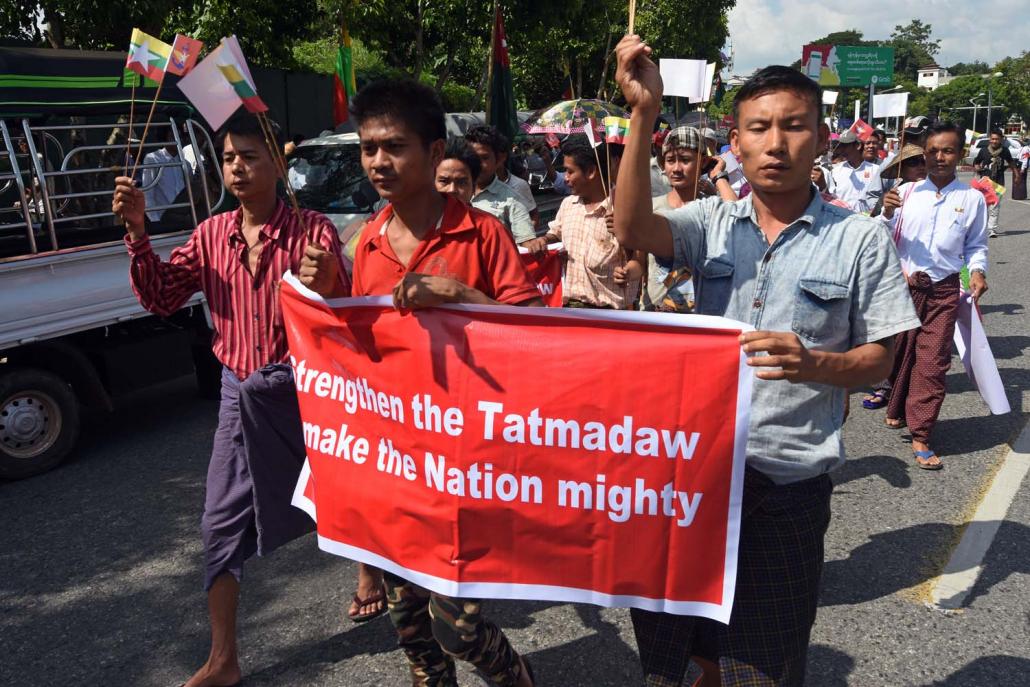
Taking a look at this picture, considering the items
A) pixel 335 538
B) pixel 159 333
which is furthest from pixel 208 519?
pixel 159 333

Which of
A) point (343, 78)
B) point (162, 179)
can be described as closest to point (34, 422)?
point (162, 179)

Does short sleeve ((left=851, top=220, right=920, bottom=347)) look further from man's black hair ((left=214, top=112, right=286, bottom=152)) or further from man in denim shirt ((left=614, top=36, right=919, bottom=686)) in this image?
man's black hair ((left=214, top=112, right=286, bottom=152))

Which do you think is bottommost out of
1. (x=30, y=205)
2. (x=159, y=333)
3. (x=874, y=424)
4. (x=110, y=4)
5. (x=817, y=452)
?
(x=874, y=424)

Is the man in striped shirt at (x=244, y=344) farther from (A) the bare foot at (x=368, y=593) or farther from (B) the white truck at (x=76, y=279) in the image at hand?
(B) the white truck at (x=76, y=279)

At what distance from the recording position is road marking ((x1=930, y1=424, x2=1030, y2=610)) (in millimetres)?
3947

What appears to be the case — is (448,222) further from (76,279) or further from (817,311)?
(76,279)

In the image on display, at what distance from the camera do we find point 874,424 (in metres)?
6.41

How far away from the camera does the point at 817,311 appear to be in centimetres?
218

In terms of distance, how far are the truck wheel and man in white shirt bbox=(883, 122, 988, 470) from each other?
5.09m

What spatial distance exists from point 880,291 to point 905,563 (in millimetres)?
2522

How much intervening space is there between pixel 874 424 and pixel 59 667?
200 inches

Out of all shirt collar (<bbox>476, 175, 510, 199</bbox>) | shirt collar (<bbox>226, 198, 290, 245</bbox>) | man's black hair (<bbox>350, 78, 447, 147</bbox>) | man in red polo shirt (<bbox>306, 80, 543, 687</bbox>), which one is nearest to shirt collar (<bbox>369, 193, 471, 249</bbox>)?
man in red polo shirt (<bbox>306, 80, 543, 687</bbox>)

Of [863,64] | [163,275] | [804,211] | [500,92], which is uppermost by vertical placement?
[863,64]

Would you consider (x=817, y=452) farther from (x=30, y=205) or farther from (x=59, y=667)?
Result: (x=30, y=205)
